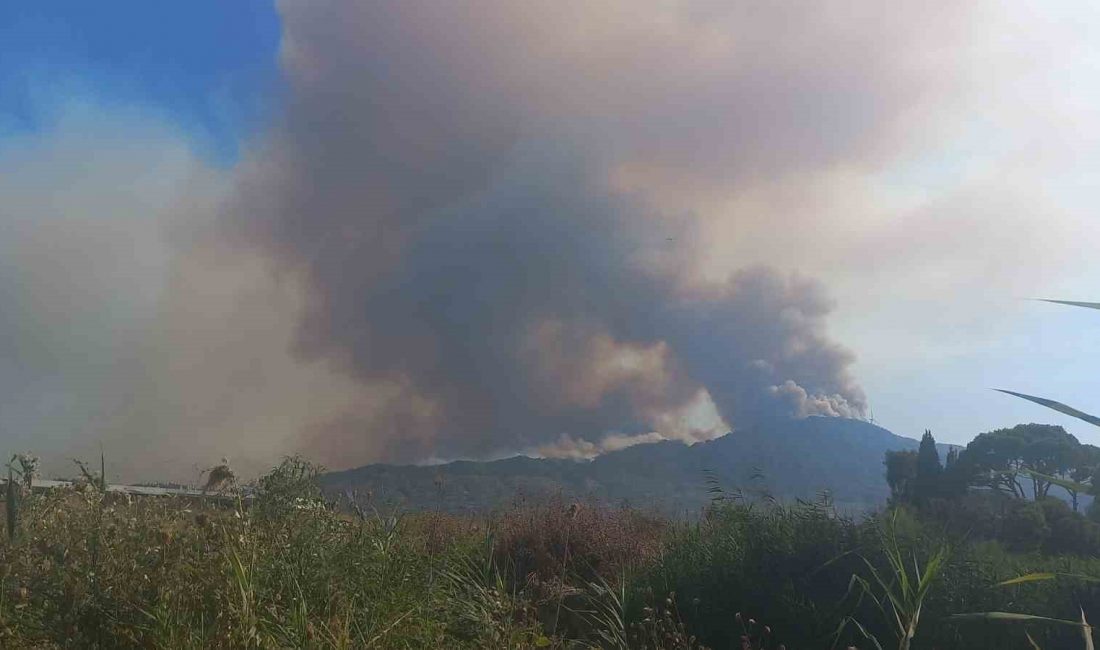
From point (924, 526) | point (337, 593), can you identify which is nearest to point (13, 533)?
point (337, 593)

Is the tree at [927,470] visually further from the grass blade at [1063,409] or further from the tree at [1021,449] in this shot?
the grass blade at [1063,409]

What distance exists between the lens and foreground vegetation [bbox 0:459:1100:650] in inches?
221

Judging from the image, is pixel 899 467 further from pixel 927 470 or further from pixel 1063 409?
pixel 1063 409

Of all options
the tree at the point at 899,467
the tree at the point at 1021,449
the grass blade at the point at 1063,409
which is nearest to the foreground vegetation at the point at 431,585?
the grass blade at the point at 1063,409

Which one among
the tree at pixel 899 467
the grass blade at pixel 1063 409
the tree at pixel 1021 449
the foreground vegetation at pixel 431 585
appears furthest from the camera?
the tree at pixel 899 467

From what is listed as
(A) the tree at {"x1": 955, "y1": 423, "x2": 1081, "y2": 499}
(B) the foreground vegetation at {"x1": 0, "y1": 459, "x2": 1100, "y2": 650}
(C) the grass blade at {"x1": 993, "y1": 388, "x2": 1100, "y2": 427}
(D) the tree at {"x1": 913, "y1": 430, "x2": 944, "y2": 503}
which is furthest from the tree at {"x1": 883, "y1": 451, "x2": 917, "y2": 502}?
(C) the grass blade at {"x1": 993, "y1": 388, "x2": 1100, "y2": 427}

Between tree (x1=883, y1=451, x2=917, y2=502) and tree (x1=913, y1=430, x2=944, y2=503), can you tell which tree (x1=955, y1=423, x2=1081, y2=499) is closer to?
tree (x1=913, y1=430, x2=944, y2=503)

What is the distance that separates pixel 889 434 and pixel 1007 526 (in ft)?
267

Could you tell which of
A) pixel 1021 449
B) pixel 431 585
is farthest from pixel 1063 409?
pixel 1021 449

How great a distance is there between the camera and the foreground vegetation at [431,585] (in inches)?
221

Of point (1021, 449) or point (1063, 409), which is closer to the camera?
point (1063, 409)

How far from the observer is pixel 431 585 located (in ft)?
21.7

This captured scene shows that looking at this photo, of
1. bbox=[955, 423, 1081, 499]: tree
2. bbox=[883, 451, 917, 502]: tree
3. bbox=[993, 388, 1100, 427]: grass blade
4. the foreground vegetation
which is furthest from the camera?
bbox=[883, 451, 917, 502]: tree

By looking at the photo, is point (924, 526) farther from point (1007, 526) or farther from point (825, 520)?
point (1007, 526)
